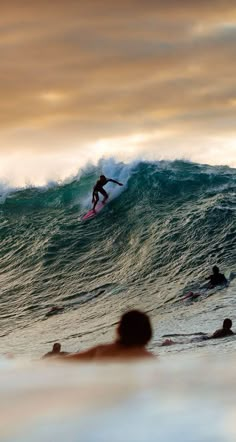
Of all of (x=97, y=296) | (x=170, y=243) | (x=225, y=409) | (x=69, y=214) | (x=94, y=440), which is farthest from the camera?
(x=69, y=214)

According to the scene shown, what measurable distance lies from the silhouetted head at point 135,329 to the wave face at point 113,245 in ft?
22.5

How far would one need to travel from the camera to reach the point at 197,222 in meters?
17.7

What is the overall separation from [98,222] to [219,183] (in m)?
3.63

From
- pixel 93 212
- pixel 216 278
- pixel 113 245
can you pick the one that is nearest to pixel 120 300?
pixel 216 278

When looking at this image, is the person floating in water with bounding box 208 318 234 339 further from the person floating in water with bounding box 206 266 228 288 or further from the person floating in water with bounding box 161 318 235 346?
the person floating in water with bounding box 206 266 228 288

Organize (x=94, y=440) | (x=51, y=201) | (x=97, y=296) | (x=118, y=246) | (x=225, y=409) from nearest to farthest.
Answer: (x=94, y=440) < (x=225, y=409) < (x=97, y=296) < (x=118, y=246) < (x=51, y=201)

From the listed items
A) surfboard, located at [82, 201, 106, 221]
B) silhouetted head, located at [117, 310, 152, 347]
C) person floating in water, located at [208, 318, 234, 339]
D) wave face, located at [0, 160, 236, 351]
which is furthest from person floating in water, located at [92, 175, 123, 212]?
silhouetted head, located at [117, 310, 152, 347]

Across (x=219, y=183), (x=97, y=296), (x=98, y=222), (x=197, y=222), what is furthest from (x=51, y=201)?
(x=97, y=296)

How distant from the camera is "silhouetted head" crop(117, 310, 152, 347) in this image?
15.7 feet

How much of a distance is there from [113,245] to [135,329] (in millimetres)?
13471

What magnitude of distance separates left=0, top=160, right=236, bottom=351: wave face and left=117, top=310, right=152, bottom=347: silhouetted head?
22.5 ft

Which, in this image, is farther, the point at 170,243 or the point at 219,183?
the point at 219,183

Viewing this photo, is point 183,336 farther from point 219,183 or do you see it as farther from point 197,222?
point 219,183

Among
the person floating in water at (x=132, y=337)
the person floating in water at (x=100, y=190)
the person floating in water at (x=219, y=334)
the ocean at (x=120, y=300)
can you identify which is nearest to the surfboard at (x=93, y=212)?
the person floating in water at (x=100, y=190)
